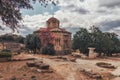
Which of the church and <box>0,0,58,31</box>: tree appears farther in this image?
the church

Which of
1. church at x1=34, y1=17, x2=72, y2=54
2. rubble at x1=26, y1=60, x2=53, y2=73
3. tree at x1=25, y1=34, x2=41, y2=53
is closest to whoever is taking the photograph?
rubble at x1=26, y1=60, x2=53, y2=73

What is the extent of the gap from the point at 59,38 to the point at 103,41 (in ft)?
53.7

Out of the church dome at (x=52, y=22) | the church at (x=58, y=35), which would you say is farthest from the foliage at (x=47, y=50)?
the church dome at (x=52, y=22)

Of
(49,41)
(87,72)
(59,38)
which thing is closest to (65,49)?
(59,38)

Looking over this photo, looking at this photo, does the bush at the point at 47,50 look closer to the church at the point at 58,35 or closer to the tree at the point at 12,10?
the church at the point at 58,35

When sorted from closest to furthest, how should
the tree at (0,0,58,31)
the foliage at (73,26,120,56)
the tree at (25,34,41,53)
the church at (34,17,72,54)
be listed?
the tree at (0,0,58,31)
the tree at (25,34,41,53)
the foliage at (73,26,120,56)
the church at (34,17,72,54)

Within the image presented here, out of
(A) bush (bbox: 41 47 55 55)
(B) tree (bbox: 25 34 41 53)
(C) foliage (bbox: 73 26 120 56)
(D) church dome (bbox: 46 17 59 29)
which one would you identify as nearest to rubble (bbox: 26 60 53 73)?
(A) bush (bbox: 41 47 55 55)

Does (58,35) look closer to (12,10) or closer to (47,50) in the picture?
(47,50)

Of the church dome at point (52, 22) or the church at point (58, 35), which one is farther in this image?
the church dome at point (52, 22)

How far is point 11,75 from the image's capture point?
28703mm

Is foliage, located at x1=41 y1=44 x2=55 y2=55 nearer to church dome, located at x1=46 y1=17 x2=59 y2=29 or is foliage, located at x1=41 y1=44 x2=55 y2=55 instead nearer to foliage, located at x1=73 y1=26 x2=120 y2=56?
foliage, located at x1=73 y1=26 x2=120 y2=56

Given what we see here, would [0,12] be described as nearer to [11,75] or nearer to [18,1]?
[18,1]

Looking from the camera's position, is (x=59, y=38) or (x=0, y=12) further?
(x=59, y=38)

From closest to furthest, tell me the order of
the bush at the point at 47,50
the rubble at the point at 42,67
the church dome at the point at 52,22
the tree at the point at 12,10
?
the tree at the point at 12,10 → the rubble at the point at 42,67 → the bush at the point at 47,50 → the church dome at the point at 52,22
